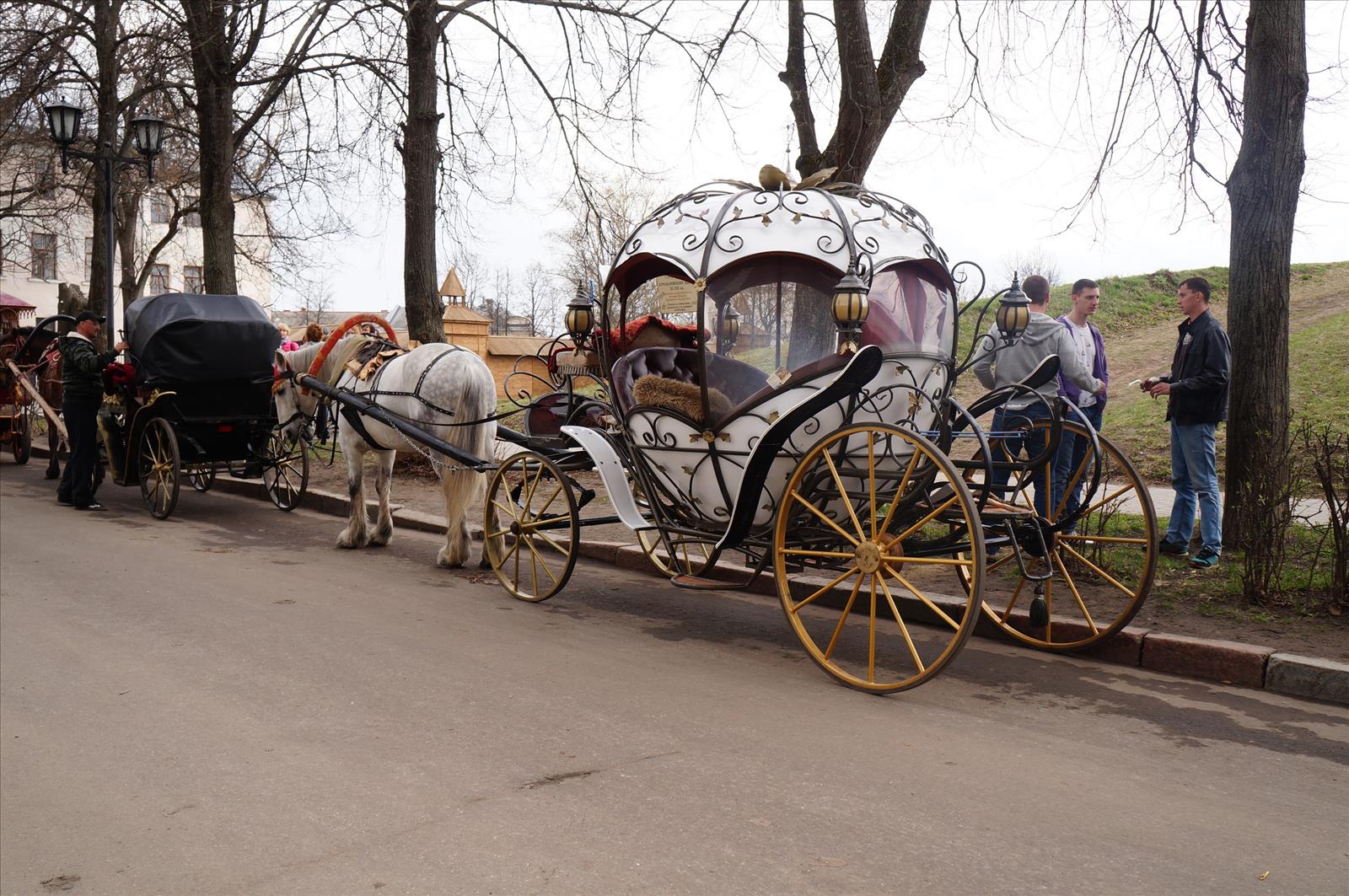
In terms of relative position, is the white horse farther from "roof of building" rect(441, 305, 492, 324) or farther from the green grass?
"roof of building" rect(441, 305, 492, 324)

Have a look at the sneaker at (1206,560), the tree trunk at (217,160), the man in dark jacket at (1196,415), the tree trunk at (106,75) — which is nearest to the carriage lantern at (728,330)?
the man in dark jacket at (1196,415)

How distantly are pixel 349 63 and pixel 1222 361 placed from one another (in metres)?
12.3

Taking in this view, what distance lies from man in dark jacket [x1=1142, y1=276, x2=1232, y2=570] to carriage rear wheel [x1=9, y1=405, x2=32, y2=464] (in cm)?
1608

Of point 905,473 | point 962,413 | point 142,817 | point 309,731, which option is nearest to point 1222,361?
point 962,413

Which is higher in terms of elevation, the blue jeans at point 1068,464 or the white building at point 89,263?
the white building at point 89,263

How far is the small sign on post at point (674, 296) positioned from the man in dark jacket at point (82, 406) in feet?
24.6

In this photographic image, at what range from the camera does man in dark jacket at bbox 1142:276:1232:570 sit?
24.1 ft

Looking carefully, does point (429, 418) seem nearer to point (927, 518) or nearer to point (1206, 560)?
point (927, 518)

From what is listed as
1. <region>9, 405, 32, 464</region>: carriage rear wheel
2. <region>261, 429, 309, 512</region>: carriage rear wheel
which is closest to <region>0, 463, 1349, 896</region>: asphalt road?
<region>261, 429, 309, 512</region>: carriage rear wheel

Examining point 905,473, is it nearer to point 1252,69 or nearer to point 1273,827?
point 1273,827

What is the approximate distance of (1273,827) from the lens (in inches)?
143

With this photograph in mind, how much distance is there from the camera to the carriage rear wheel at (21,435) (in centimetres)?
1642

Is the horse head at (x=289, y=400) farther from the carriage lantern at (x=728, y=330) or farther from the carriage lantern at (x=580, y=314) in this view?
the carriage lantern at (x=728, y=330)

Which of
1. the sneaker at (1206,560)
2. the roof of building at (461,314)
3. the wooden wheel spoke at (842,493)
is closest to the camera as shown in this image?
the wooden wheel spoke at (842,493)
